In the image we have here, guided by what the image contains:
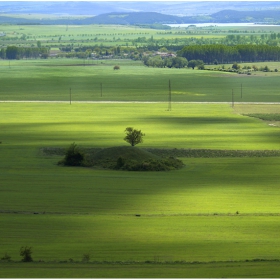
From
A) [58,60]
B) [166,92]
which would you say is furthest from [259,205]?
[58,60]

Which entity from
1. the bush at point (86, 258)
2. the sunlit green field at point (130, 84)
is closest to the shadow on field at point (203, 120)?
the sunlit green field at point (130, 84)

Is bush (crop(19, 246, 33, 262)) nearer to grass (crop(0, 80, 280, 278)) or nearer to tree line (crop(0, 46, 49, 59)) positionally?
grass (crop(0, 80, 280, 278))

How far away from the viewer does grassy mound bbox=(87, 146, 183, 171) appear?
137 ft

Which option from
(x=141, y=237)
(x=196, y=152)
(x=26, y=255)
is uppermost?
(x=26, y=255)

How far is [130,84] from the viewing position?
10550 cm

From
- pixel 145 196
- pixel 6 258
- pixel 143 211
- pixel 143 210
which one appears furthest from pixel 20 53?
pixel 6 258

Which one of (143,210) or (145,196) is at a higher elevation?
(143,210)

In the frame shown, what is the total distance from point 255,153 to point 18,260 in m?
25.4

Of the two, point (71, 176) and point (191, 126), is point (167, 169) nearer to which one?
point (71, 176)

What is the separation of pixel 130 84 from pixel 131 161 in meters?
63.9

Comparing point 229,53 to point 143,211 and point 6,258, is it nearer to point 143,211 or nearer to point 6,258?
point 143,211

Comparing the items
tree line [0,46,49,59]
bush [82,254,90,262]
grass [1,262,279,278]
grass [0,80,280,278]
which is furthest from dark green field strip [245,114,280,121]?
tree line [0,46,49,59]

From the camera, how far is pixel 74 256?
81.1 feet

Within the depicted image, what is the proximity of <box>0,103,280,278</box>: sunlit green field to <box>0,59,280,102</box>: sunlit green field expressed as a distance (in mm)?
35186
